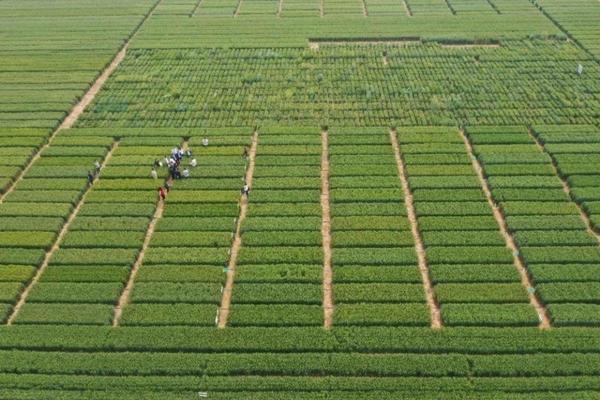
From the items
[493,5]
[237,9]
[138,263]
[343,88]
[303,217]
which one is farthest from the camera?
[237,9]

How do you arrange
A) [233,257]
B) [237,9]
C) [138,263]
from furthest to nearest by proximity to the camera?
1. [237,9]
2. [233,257]
3. [138,263]

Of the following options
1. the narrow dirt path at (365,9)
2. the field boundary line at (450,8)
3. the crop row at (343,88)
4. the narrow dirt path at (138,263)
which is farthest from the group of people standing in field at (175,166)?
the field boundary line at (450,8)

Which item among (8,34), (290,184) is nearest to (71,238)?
(290,184)

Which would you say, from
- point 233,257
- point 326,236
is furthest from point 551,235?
point 233,257

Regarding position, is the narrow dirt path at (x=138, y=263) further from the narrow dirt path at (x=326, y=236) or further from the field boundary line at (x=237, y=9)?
the field boundary line at (x=237, y=9)

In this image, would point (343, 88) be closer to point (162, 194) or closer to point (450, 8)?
point (162, 194)

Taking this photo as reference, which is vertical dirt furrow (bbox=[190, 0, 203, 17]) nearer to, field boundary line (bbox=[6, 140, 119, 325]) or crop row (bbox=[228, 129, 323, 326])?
field boundary line (bbox=[6, 140, 119, 325])

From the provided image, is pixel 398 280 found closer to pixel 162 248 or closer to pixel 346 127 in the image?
pixel 162 248
